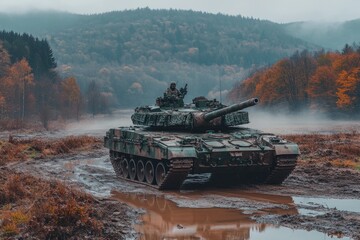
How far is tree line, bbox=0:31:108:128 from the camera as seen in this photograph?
7425cm

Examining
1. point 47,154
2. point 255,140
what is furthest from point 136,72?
point 255,140

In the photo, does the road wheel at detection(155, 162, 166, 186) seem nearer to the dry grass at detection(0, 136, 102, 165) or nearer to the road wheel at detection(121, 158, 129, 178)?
the road wheel at detection(121, 158, 129, 178)

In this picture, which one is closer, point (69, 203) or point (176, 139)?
point (69, 203)

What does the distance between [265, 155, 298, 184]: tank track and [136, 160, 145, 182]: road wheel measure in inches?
165

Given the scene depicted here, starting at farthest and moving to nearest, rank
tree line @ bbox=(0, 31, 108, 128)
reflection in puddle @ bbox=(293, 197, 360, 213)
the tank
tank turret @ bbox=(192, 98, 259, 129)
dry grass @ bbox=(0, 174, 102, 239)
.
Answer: tree line @ bbox=(0, 31, 108, 128) → tank turret @ bbox=(192, 98, 259, 129) → the tank → reflection in puddle @ bbox=(293, 197, 360, 213) → dry grass @ bbox=(0, 174, 102, 239)

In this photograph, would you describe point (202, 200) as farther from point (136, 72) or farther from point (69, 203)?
point (136, 72)

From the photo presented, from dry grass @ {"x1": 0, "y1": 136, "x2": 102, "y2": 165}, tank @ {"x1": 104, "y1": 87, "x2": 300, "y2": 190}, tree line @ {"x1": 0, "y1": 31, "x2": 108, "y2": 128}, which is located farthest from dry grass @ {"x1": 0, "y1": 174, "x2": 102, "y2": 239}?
tree line @ {"x1": 0, "y1": 31, "x2": 108, "y2": 128}

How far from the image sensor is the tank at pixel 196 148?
60.8ft

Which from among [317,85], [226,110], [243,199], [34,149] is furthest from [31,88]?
[243,199]

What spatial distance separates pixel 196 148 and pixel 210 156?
475 millimetres

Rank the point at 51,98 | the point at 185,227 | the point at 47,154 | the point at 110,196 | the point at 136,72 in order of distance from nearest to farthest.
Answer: the point at 185,227 → the point at 110,196 → the point at 47,154 → the point at 51,98 → the point at 136,72

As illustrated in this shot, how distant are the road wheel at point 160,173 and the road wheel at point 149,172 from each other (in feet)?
1.12

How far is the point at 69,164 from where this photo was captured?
28.4m

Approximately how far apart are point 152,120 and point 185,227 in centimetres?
830
